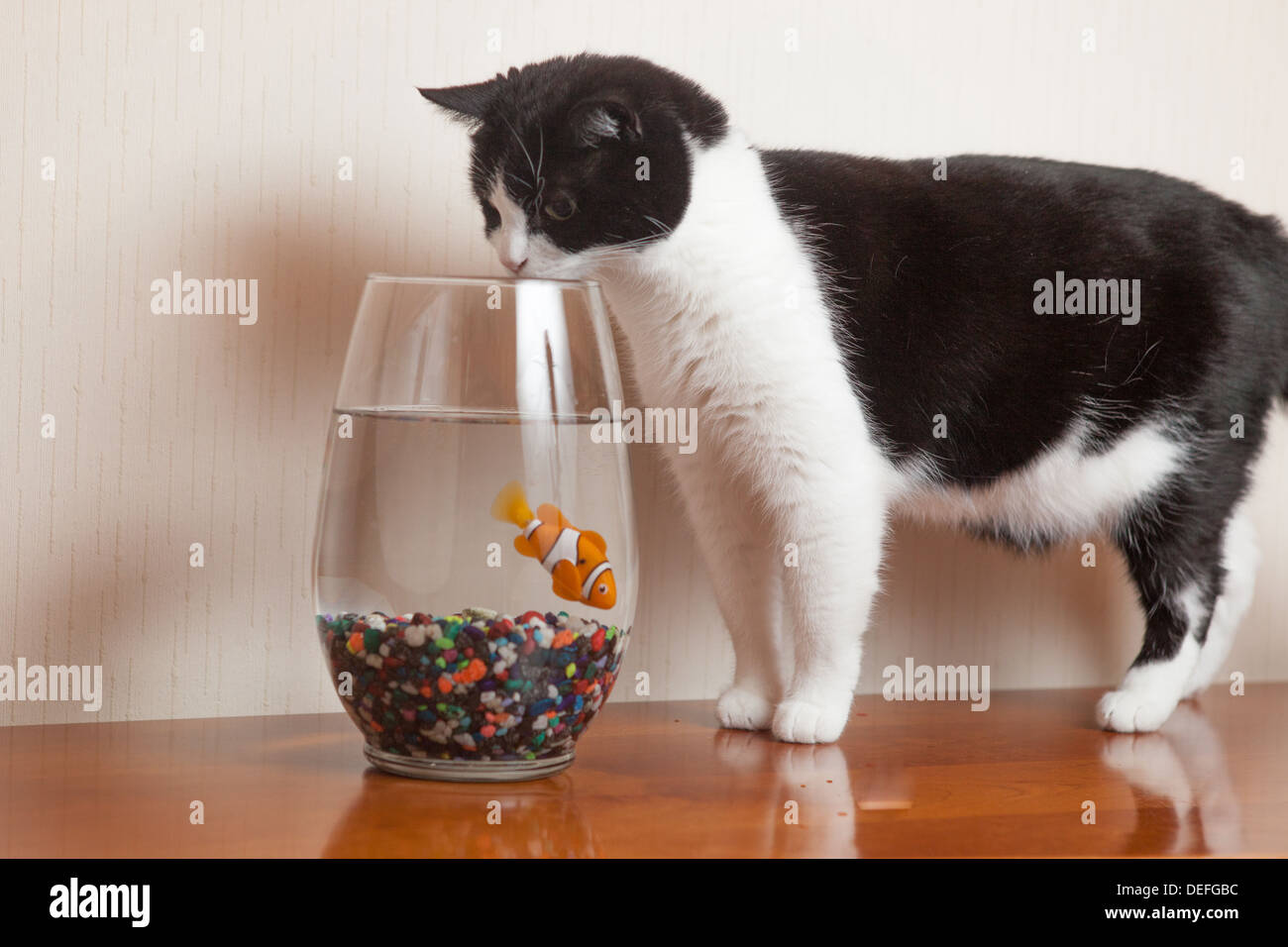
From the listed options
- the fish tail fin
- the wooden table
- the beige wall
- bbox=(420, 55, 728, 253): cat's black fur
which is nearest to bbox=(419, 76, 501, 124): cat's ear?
bbox=(420, 55, 728, 253): cat's black fur

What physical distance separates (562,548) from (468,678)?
11 cm

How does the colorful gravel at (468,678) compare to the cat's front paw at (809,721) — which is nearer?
the colorful gravel at (468,678)

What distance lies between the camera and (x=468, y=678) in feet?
2.76

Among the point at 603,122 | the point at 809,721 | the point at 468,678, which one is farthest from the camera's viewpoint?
the point at 809,721

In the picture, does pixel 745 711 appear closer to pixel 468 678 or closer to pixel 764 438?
pixel 764 438

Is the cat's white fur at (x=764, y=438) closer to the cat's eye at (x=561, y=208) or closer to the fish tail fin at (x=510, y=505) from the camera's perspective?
the cat's eye at (x=561, y=208)

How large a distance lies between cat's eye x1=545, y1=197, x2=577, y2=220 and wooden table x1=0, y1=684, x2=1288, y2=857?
0.42 metres

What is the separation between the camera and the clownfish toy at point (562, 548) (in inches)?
33.4

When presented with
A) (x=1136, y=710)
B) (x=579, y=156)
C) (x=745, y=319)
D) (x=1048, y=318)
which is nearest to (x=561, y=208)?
(x=579, y=156)

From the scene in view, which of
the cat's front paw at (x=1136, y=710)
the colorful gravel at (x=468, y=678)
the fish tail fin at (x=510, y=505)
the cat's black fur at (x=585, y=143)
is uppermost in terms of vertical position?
the cat's black fur at (x=585, y=143)

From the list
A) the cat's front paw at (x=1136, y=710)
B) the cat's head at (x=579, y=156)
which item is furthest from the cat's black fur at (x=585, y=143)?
the cat's front paw at (x=1136, y=710)

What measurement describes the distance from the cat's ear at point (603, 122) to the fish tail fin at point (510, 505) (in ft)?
0.96
